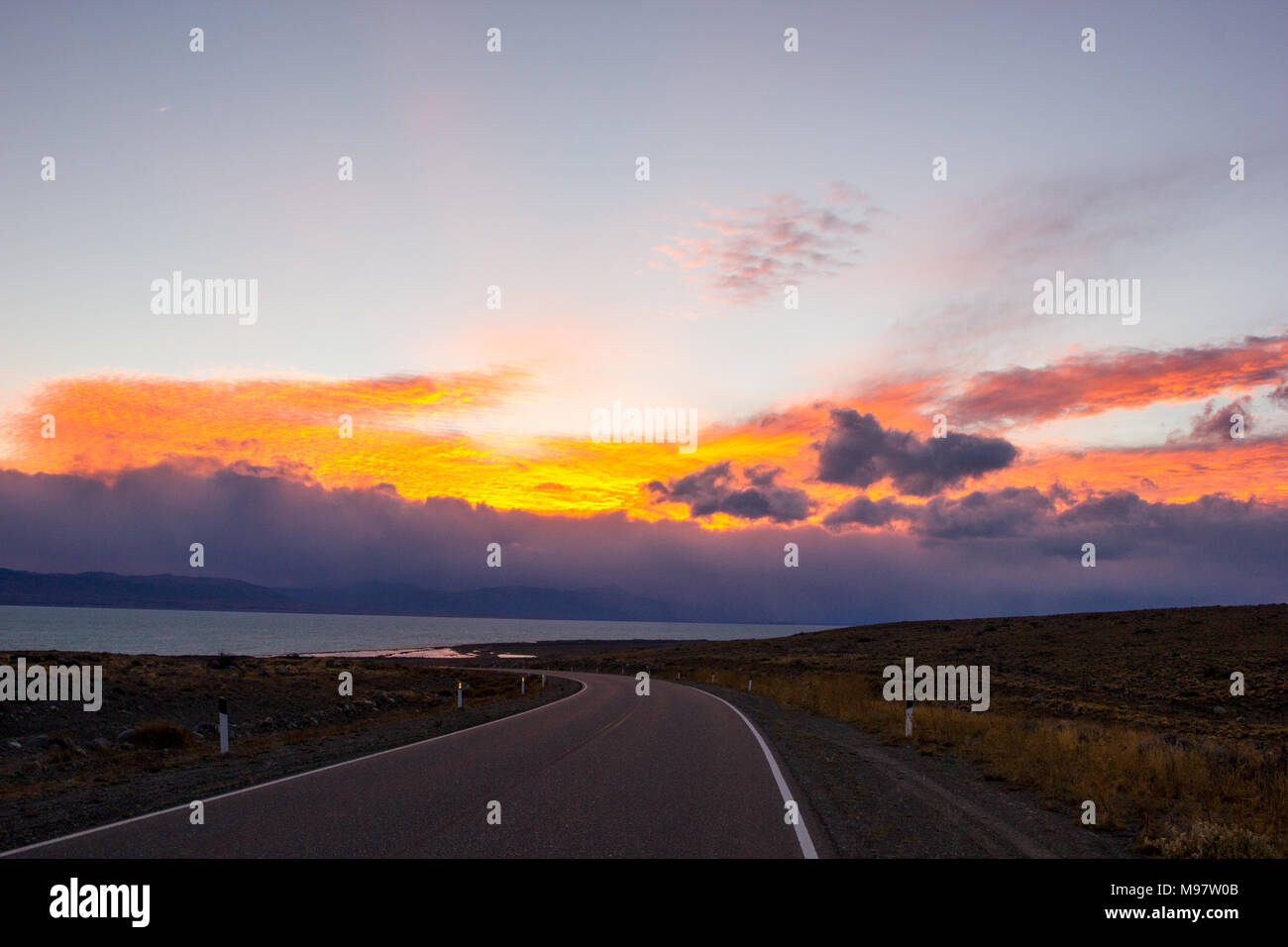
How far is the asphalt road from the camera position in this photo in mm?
7359

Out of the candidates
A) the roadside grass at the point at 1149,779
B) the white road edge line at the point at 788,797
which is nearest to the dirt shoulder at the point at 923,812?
the white road edge line at the point at 788,797

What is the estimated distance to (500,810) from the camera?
8969mm

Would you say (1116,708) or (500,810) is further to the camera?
(1116,708)

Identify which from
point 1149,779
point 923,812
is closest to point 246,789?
point 923,812

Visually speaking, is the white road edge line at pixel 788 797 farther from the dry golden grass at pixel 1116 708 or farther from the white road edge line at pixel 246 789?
the white road edge line at pixel 246 789

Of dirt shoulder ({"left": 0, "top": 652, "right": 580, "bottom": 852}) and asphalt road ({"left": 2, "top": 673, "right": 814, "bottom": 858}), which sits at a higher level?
asphalt road ({"left": 2, "top": 673, "right": 814, "bottom": 858})

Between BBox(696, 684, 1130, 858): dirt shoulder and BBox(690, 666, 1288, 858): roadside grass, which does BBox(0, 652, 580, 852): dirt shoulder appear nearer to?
BBox(696, 684, 1130, 858): dirt shoulder

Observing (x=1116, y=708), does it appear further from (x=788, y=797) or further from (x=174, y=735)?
(x=174, y=735)

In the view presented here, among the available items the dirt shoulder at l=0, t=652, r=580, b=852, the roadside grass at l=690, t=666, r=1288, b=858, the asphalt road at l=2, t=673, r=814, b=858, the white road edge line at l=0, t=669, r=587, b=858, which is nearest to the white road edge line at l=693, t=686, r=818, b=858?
the asphalt road at l=2, t=673, r=814, b=858

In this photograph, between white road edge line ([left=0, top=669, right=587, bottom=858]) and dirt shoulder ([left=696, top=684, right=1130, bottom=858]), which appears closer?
white road edge line ([left=0, top=669, right=587, bottom=858])

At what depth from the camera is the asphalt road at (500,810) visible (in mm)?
7359

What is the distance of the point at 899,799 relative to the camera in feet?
35.4
